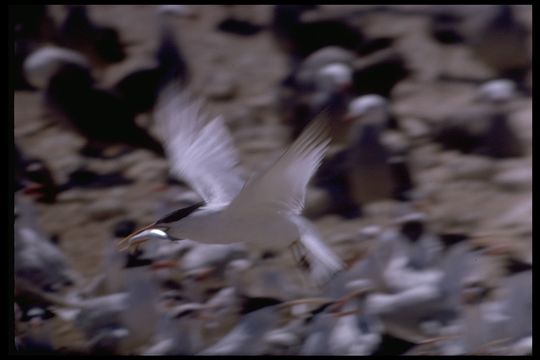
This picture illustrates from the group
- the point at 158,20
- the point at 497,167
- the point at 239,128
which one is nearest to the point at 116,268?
the point at 239,128

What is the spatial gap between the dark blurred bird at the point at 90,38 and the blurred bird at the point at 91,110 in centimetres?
47

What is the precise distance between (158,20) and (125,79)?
51 centimetres

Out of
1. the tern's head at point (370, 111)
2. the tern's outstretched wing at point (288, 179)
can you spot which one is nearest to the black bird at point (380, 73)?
the tern's head at point (370, 111)

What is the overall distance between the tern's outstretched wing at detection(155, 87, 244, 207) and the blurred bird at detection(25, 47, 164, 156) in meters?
1.64

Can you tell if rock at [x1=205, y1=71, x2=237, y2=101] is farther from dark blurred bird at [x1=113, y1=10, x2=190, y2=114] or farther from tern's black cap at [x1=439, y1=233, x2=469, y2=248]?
tern's black cap at [x1=439, y1=233, x2=469, y2=248]

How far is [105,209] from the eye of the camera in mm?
3580

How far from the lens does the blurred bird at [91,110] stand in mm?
3787

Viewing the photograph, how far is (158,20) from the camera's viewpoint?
4.51 meters

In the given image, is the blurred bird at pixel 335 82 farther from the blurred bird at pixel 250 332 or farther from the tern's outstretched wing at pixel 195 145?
the tern's outstretched wing at pixel 195 145

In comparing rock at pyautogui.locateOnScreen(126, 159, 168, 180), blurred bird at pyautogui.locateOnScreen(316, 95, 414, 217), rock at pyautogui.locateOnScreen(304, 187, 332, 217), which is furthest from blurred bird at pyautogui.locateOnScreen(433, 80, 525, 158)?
rock at pyautogui.locateOnScreen(126, 159, 168, 180)

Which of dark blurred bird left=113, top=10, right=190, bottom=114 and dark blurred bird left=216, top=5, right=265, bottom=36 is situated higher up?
dark blurred bird left=216, top=5, right=265, bottom=36

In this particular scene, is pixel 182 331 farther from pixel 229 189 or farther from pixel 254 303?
pixel 229 189

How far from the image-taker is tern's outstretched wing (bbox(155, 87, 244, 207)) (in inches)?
81.8

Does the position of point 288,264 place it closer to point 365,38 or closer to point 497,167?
point 497,167
